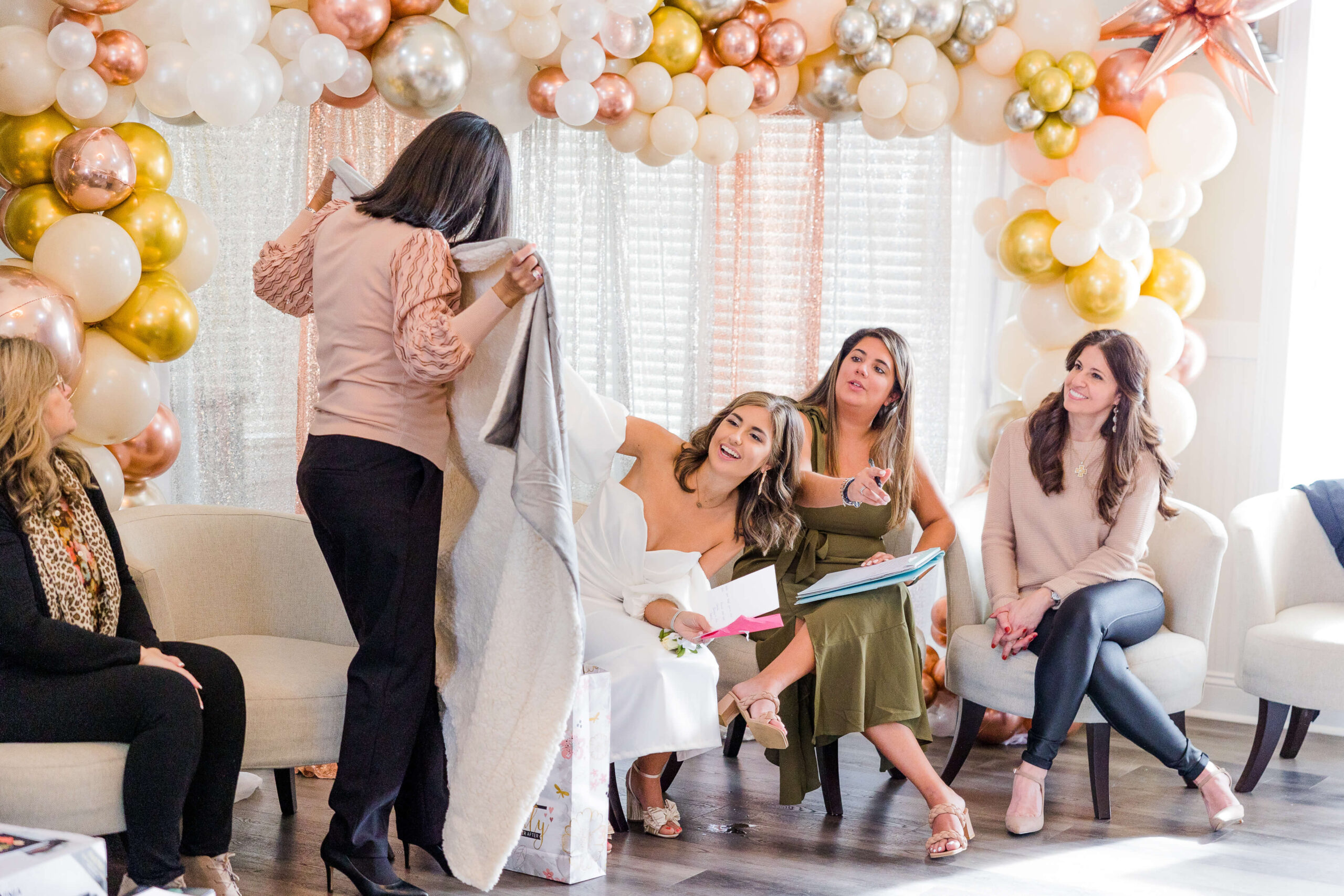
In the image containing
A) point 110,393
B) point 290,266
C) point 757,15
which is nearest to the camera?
point 290,266

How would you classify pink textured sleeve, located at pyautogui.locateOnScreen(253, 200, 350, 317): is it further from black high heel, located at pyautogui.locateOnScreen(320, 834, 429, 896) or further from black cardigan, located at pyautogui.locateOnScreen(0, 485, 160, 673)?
black high heel, located at pyautogui.locateOnScreen(320, 834, 429, 896)

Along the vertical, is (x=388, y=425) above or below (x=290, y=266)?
below

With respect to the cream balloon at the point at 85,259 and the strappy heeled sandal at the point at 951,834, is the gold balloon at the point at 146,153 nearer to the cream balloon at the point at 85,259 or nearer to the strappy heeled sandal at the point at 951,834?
the cream balloon at the point at 85,259

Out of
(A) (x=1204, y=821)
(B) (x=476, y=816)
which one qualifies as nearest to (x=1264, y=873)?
(A) (x=1204, y=821)

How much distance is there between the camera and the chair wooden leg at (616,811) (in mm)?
2863

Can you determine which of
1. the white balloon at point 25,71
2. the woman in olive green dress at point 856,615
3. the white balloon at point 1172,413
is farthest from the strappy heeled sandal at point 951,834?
the white balloon at point 25,71

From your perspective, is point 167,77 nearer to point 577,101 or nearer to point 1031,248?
point 577,101

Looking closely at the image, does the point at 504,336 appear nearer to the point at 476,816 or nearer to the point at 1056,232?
the point at 476,816

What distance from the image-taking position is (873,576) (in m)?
2.80

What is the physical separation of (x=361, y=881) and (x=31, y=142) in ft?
5.72

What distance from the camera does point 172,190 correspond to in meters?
4.85

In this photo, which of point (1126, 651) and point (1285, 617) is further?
point (1285, 617)

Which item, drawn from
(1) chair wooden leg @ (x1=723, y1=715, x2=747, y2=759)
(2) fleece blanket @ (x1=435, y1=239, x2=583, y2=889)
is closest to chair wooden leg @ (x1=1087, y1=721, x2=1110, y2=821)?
(1) chair wooden leg @ (x1=723, y1=715, x2=747, y2=759)

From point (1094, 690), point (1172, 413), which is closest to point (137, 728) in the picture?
point (1094, 690)
